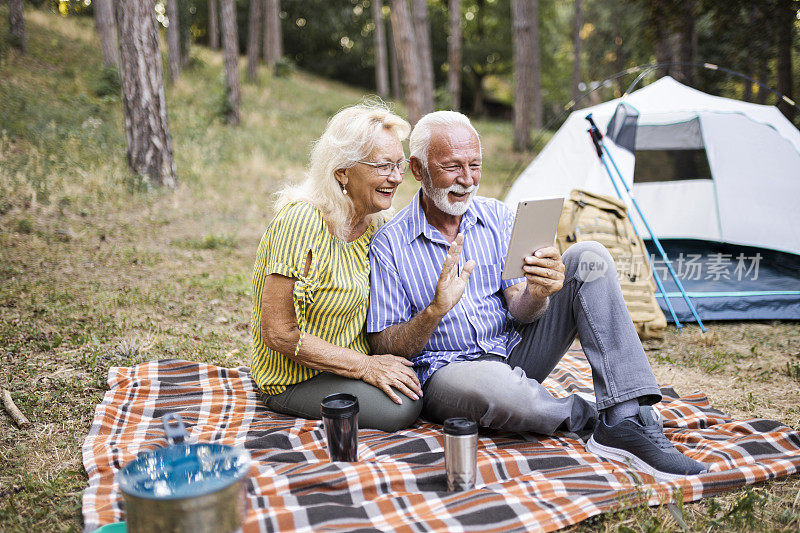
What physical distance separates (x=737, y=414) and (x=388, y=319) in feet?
5.81

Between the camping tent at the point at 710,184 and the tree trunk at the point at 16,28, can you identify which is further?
the tree trunk at the point at 16,28

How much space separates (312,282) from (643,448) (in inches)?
52.4

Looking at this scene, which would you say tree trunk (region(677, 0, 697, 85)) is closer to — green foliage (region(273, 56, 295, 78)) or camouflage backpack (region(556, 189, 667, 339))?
camouflage backpack (region(556, 189, 667, 339))

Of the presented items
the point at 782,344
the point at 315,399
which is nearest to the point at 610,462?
the point at 315,399

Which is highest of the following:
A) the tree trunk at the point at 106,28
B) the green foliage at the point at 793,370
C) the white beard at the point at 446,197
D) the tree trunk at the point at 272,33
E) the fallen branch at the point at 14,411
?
the tree trunk at the point at 272,33

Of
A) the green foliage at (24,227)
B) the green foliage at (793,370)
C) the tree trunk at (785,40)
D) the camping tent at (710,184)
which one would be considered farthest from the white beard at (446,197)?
the tree trunk at (785,40)

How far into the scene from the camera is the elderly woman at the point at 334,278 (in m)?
2.29

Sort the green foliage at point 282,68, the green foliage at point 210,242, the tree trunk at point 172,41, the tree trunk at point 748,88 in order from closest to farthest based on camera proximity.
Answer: the green foliage at point 210,242
the tree trunk at point 748,88
the tree trunk at point 172,41
the green foliage at point 282,68

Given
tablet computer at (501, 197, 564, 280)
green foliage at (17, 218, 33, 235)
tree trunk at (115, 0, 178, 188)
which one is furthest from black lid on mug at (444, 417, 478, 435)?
tree trunk at (115, 0, 178, 188)

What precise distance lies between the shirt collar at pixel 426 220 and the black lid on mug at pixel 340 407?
0.71m

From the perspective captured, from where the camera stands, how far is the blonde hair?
2320 mm

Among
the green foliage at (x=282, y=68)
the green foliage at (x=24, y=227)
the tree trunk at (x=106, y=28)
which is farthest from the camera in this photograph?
the green foliage at (x=282, y=68)

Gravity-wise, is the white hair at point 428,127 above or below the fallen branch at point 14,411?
above

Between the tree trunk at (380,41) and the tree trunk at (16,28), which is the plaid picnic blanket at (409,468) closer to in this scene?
the tree trunk at (16,28)
